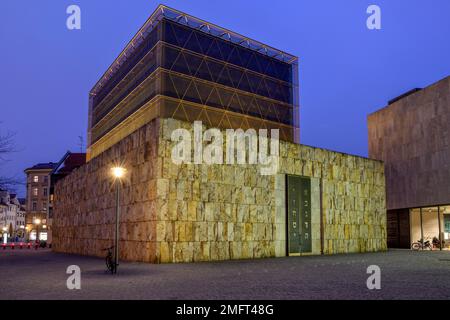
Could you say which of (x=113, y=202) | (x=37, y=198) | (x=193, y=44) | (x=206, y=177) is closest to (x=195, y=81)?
(x=193, y=44)

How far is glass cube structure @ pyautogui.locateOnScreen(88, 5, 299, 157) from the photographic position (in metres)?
42.8

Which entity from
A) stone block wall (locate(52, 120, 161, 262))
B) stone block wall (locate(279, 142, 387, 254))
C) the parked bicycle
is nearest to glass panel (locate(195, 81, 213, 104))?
stone block wall (locate(52, 120, 161, 262))

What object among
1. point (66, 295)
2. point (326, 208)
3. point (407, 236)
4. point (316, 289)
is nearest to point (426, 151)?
point (407, 236)

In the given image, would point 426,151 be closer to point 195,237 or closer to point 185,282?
point 195,237

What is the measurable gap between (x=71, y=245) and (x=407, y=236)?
1159 inches

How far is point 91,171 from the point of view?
105 feet

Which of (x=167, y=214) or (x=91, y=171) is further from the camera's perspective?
(x=91, y=171)

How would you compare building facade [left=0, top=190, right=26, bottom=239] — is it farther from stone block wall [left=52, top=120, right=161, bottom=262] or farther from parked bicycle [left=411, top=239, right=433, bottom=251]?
parked bicycle [left=411, top=239, right=433, bottom=251]

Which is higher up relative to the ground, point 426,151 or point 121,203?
point 426,151

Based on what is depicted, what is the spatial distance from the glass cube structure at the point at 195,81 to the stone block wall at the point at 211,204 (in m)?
13.3

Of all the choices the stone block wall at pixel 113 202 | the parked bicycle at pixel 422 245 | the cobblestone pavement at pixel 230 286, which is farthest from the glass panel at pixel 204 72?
the cobblestone pavement at pixel 230 286

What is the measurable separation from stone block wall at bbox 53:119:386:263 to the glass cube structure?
1328 cm

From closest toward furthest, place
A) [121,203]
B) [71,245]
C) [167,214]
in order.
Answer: [167,214] < [121,203] < [71,245]

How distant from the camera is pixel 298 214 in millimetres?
28031
